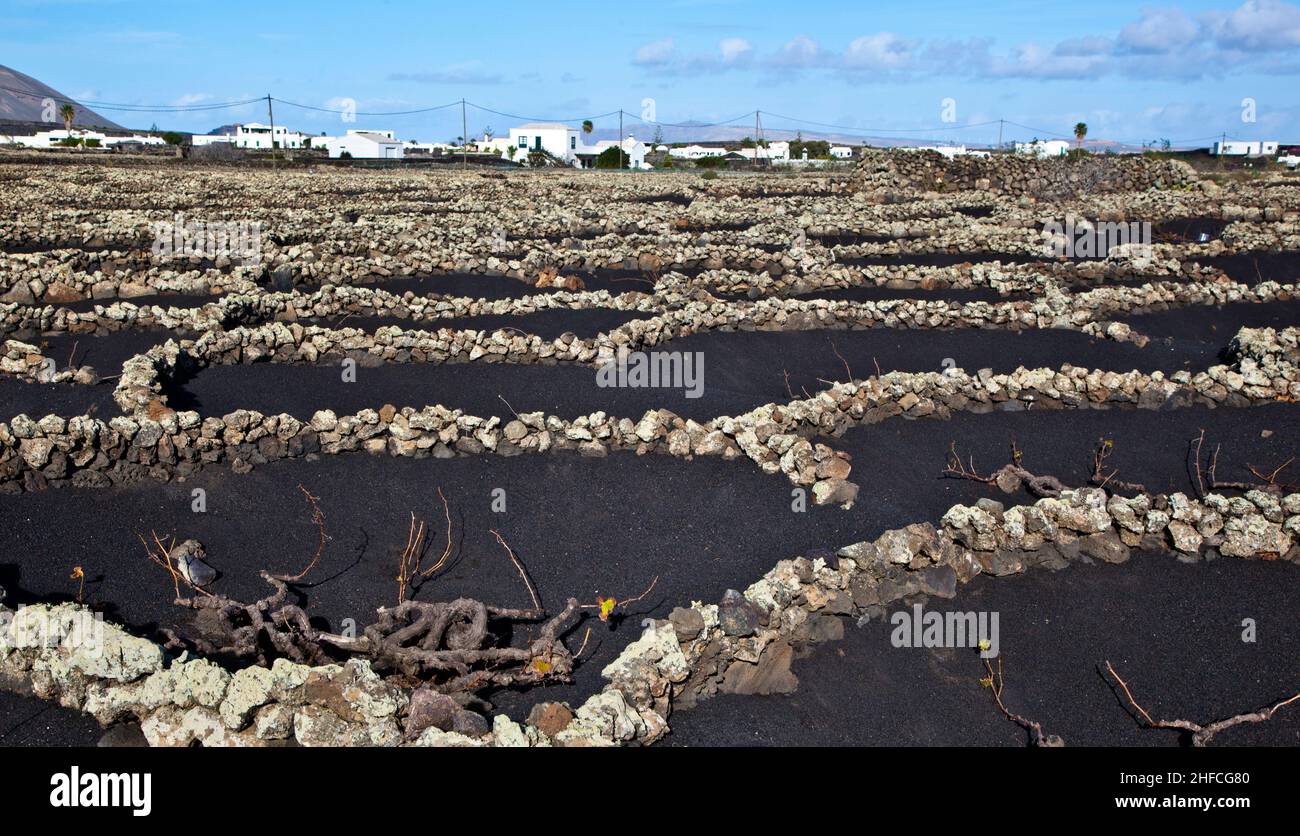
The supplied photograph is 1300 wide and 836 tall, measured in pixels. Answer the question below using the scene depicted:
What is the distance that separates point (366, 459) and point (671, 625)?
455 centimetres

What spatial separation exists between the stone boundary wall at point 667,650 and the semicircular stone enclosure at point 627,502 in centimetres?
3

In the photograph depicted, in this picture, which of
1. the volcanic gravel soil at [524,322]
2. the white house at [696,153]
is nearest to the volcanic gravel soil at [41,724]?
the volcanic gravel soil at [524,322]

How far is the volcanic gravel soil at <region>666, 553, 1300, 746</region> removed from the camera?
576 centimetres

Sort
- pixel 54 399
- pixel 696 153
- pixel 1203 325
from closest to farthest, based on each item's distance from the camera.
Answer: pixel 54 399 < pixel 1203 325 < pixel 696 153

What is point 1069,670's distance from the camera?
251 inches

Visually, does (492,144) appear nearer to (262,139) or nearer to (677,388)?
(262,139)

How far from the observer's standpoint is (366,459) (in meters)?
9.20

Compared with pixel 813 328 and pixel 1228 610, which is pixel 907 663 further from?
pixel 813 328

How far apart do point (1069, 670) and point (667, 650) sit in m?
3.02

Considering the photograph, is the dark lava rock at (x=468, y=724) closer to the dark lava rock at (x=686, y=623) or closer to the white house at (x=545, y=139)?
the dark lava rock at (x=686, y=623)

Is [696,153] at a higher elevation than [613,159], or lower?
higher

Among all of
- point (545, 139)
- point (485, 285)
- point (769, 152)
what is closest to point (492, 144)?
point (545, 139)

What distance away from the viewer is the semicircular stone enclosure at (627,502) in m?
5.80
